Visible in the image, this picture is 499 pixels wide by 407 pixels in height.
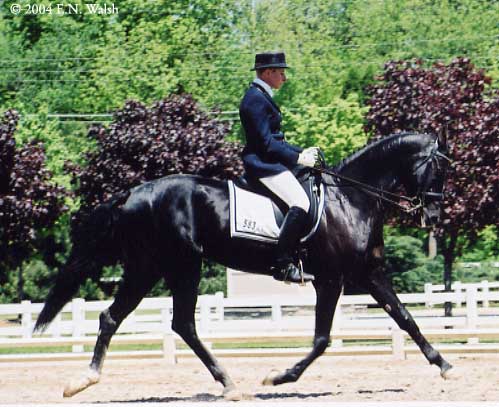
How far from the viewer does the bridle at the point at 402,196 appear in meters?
9.60

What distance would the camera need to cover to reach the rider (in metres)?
9.26

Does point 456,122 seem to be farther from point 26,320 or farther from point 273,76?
point 273,76

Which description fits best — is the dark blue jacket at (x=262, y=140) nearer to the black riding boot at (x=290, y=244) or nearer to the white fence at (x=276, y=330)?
the black riding boot at (x=290, y=244)

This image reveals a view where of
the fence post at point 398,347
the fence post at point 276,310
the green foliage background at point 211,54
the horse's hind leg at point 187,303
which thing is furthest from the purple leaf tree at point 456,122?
the green foliage background at point 211,54

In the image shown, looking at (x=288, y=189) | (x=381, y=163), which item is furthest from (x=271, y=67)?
(x=381, y=163)

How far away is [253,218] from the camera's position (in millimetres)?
9359

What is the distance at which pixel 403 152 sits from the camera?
32.2 ft

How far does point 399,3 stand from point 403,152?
36341 mm

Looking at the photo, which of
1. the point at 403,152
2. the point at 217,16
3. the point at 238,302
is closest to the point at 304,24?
the point at 217,16

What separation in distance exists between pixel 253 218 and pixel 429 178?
1.73m

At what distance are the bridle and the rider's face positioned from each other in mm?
788

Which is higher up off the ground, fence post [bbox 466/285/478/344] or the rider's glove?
the rider's glove

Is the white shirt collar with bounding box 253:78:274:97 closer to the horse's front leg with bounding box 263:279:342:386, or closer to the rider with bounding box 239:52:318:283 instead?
the rider with bounding box 239:52:318:283

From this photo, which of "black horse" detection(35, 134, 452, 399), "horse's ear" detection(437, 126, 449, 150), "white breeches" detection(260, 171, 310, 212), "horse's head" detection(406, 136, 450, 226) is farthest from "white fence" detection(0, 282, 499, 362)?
"white breeches" detection(260, 171, 310, 212)
